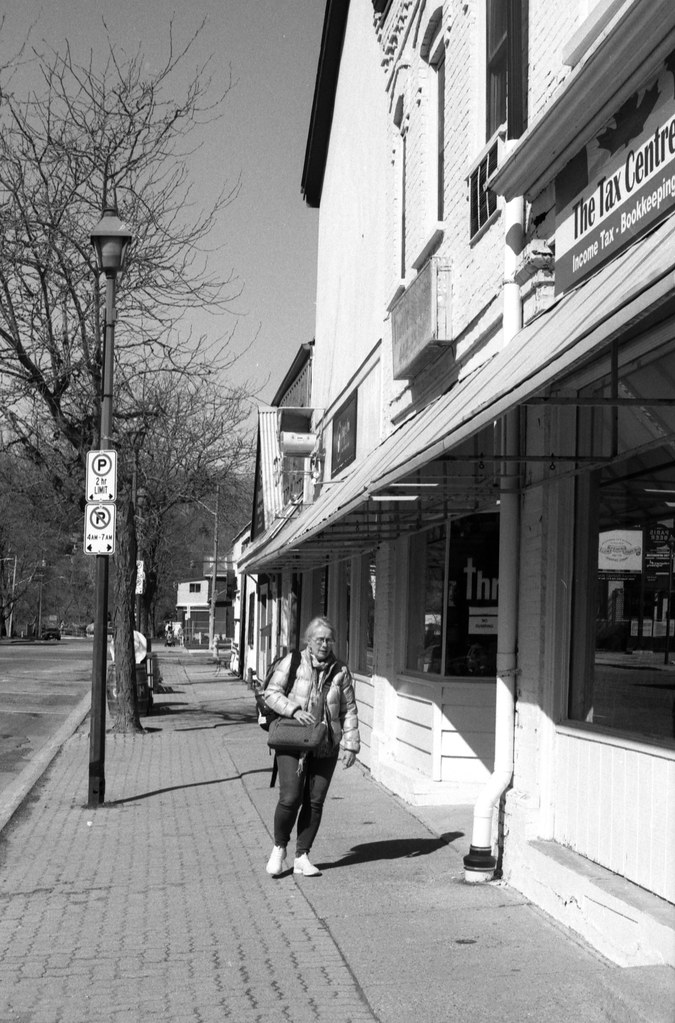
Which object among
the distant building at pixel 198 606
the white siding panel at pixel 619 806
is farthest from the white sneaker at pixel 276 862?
the distant building at pixel 198 606

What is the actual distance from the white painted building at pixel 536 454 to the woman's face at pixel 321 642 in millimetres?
947

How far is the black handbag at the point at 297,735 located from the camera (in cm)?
782

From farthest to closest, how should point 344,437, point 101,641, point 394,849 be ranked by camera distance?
point 344,437
point 101,641
point 394,849

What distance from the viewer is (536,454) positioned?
7.70m

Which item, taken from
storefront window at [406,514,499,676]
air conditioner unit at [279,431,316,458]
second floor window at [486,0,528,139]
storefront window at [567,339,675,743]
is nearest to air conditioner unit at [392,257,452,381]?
second floor window at [486,0,528,139]

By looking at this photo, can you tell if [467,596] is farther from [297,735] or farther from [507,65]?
[507,65]

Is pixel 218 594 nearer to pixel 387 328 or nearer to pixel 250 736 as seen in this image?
pixel 250 736

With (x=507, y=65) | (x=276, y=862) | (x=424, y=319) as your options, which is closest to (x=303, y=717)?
(x=276, y=862)

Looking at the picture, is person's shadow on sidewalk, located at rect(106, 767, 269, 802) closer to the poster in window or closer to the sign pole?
the sign pole

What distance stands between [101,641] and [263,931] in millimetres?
5455

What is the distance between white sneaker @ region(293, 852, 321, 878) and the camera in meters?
7.89

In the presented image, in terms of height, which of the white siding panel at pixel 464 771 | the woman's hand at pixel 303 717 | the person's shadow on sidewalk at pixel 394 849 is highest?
the woman's hand at pixel 303 717

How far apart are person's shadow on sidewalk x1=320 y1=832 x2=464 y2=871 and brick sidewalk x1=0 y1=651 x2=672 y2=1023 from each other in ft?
0.10

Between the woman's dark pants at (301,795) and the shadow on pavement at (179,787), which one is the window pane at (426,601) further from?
the woman's dark pants at (301,795)
